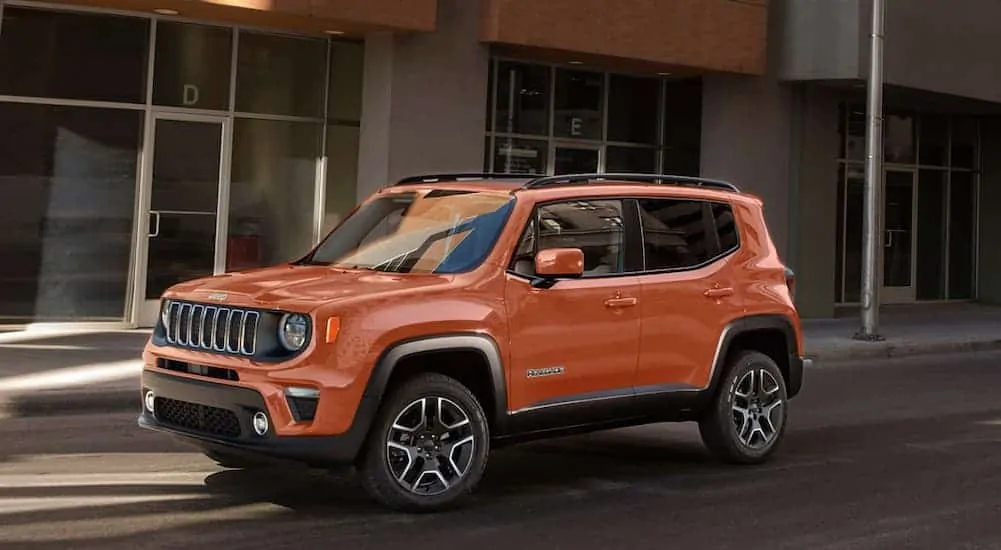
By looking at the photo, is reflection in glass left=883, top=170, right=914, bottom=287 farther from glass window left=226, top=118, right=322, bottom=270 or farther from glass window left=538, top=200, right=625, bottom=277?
glass window left=538, top=200, right=625, bottom=277

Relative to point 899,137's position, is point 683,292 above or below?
below

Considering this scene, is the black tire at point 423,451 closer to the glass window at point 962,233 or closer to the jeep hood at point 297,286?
the jeep hood at point 297,286

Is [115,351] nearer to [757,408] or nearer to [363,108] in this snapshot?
[363,108]

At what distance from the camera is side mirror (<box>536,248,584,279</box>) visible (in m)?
7.13

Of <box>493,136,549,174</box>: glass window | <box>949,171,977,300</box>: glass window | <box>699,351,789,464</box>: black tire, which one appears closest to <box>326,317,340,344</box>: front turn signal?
<box>699,351,789,464</box>: black tire

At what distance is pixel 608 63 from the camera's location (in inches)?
743

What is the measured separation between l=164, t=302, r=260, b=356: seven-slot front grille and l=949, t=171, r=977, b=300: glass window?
21792 mm

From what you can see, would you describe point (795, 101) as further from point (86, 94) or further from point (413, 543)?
point (413, 543)

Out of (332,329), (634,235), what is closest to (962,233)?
(634,235)

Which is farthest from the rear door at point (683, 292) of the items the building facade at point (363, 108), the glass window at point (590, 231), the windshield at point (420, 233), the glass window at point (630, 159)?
the glass window at point (630, 159)

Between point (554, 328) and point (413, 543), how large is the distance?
5.45 feet

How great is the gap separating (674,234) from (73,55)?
10141 millimetres

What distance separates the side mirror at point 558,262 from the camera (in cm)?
713

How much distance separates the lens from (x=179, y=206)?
1619 centimetres
